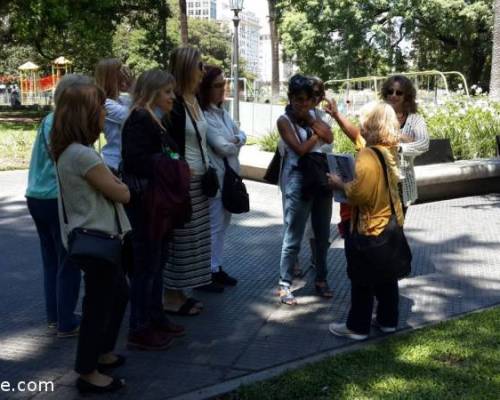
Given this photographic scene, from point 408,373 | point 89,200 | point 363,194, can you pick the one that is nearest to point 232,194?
point 363,194

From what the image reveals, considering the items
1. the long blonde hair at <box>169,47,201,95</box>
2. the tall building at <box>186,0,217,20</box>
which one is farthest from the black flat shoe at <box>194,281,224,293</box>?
the tall building at <box>186,0,217,20</box>

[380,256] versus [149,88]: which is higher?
[149,88]

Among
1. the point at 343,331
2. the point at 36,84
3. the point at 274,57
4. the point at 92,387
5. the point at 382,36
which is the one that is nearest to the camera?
the point at 92,387

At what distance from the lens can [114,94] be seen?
4.72 m

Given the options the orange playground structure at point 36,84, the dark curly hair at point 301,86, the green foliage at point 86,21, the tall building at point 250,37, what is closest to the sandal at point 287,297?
the dark curly hair at point 301,86

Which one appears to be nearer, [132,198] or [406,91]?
[132,198]

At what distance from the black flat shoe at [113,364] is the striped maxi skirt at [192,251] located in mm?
841

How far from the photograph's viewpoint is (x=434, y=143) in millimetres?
9820

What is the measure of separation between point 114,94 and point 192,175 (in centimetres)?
81

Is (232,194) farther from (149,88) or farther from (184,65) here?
(149,88)

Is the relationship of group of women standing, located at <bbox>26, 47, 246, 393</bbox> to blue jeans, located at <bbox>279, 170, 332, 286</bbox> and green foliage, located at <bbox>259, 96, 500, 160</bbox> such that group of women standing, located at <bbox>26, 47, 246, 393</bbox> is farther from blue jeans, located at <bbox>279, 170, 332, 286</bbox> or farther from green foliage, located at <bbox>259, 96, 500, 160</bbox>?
green foliage, located at <bbox>259, 96, 500, 160</bbox>

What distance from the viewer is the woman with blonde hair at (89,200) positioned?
10.8 feet

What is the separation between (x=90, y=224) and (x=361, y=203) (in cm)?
166

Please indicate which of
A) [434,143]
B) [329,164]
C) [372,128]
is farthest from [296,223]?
[434,143]
